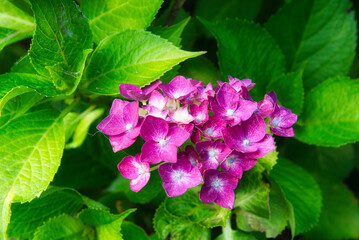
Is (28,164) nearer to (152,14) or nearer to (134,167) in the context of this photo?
(134,167)

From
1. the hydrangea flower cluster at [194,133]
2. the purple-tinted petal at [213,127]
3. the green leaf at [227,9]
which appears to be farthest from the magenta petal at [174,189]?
the green leaf at [227,9]

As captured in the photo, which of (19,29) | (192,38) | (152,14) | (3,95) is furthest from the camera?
(192,38)

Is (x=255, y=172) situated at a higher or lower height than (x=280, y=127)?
lower

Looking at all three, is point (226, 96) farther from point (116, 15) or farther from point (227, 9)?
point (227, 9)

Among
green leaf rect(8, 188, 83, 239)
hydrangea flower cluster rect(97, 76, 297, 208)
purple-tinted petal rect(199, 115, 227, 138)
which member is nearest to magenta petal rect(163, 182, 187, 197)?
hydrangea flower cluster rect(97, 76, 297, 208)

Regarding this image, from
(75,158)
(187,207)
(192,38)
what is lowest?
(75,158)

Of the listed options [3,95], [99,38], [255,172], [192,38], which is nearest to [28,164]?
[3,95]
